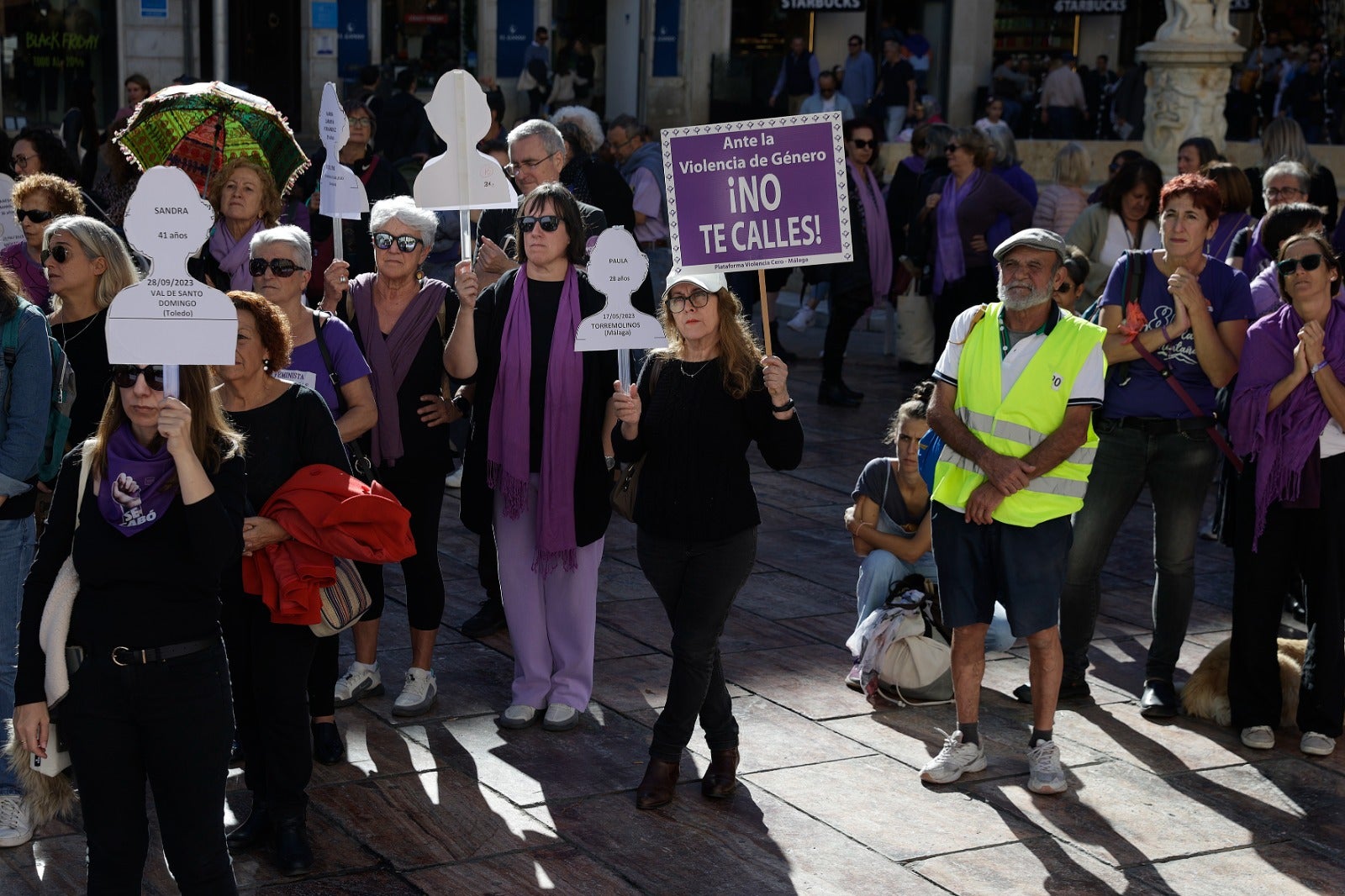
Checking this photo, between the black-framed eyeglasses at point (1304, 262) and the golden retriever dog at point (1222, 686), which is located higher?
the black-framed eyeglasses at point (1304, 262)

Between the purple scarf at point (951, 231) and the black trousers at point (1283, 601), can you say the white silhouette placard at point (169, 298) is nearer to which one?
the black trousers at point (1283, 601)

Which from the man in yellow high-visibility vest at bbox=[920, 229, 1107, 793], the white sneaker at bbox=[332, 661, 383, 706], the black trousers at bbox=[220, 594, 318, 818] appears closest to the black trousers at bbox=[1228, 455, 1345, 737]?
the man in yellow high-visibility vest at bbox=[920, 229, 1107, 793]

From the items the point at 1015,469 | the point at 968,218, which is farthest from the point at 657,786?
the point at 968,218

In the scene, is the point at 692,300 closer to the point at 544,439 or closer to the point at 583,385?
the point at 583,385

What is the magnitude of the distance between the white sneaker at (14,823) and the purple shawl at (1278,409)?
13.6 ft

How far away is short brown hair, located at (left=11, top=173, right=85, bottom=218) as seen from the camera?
21.9 ft

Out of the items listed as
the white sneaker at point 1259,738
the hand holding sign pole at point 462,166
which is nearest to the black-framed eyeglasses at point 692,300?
the hand holding sign pole at point 462,166

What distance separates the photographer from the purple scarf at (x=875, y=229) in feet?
39.9

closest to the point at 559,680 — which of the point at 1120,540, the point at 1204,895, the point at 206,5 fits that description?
the point at 1204,895

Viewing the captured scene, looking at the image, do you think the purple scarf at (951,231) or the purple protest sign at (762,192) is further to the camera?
the purple scarf at (951,231)

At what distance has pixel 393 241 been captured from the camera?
20.4 ft

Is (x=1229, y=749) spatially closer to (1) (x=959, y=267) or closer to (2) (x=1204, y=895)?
(2) (x=1204, y=895)

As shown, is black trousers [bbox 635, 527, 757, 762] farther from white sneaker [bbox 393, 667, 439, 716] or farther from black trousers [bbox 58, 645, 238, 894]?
black trousers [bbox 58, 645, 238, 894]

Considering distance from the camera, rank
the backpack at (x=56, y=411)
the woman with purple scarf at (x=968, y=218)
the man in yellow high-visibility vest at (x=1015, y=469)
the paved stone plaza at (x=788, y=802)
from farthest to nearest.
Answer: the woman with purple scarf at (x=968, y=218)
the man in yellow high-visibility vest at (x=1015, y=469)
the backpack at (x=56, y=411)
the paved stone plaza at (x=788, y=802)
